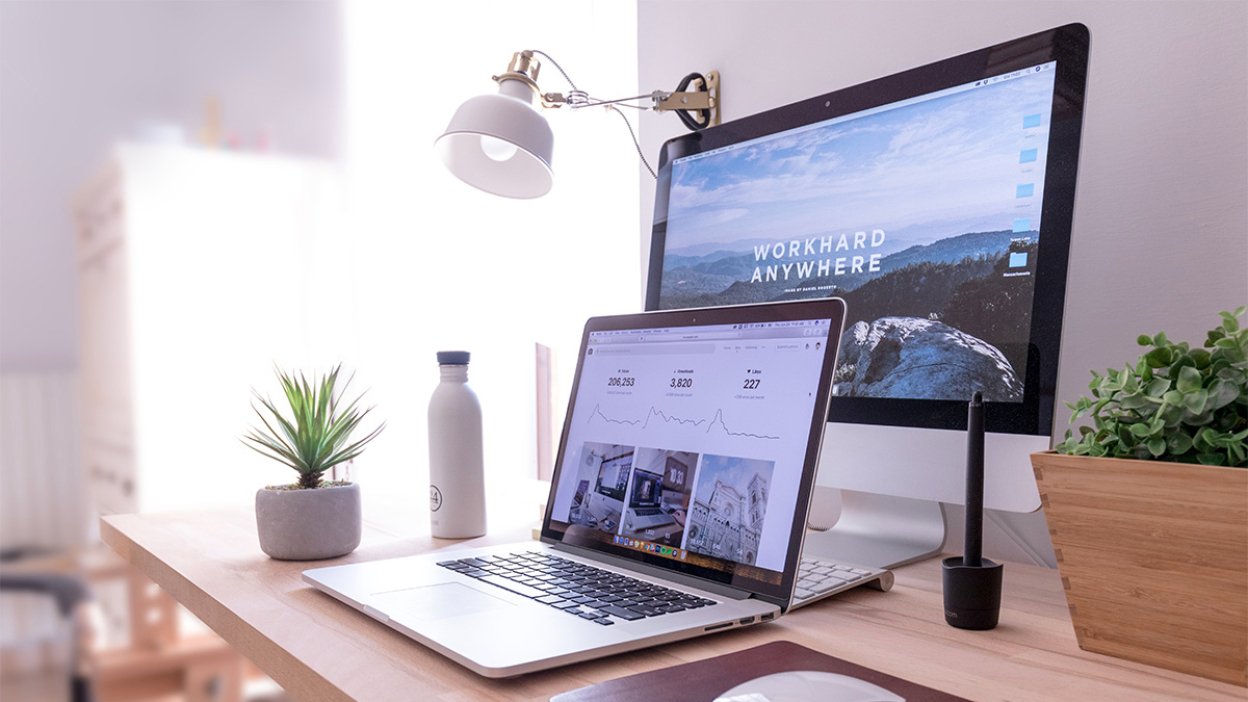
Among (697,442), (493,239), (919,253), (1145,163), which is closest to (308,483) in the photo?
(697,442)

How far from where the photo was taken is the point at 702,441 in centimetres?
79

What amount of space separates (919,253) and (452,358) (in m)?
0.49

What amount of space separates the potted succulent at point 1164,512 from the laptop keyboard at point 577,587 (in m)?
0.26

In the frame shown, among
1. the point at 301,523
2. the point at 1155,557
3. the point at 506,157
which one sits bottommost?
the point at 301,523

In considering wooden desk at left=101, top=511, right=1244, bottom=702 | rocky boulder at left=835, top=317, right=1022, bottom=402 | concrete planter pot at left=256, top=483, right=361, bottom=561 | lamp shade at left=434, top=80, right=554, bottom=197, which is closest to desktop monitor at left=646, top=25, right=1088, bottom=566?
rocky boulder at left=835, top=317, right=1022, bottom=402

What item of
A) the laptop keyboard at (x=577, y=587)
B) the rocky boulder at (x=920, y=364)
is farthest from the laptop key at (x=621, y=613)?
the rocky boulder at (x=920, y=364)

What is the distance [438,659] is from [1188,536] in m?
0.46

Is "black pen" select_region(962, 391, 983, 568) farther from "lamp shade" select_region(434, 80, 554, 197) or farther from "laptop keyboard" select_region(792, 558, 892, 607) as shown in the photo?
"lamp shade" select_region(434, 80, 554, 197)

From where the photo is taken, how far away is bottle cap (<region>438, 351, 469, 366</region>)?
1.02 metres

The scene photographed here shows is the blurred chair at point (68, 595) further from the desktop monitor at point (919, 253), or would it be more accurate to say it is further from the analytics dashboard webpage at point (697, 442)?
the desktop monitor at point (919, 253)

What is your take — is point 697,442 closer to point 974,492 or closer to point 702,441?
point 702,441

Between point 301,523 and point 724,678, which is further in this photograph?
point 301,523

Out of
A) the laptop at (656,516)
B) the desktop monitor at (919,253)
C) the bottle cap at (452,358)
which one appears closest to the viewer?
the laptop at (656,516)

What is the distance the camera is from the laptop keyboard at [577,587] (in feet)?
2.20
